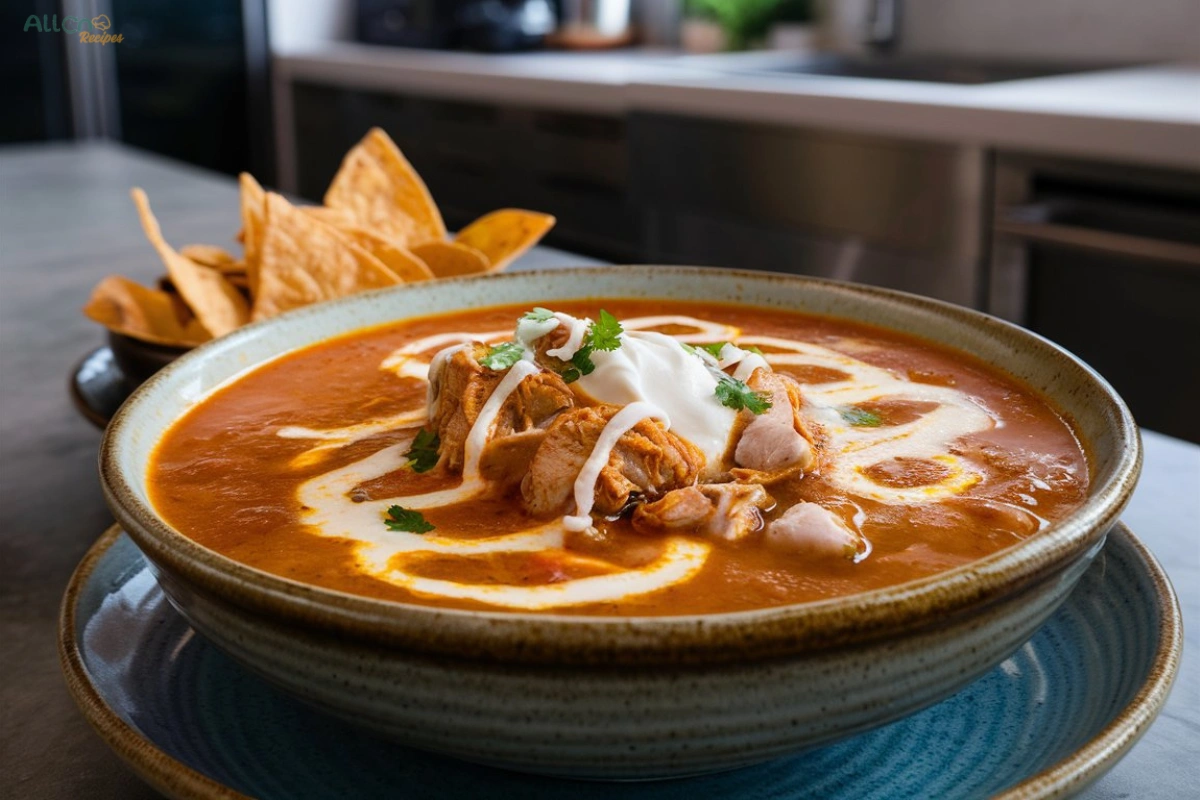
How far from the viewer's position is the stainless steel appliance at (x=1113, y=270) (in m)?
2.93

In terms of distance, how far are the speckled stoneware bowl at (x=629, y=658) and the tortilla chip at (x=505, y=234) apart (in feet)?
3.74

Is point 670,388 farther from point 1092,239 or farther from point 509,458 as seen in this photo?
point 1092,239

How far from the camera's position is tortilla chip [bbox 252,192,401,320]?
5.48 ft

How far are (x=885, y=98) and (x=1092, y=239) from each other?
2.47 ft

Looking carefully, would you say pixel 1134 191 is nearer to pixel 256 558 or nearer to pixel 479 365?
pixel 479 365

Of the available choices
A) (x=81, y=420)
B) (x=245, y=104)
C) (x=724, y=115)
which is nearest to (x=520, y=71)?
(x=724, y=115)

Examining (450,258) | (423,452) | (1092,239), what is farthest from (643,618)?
(1092,239)

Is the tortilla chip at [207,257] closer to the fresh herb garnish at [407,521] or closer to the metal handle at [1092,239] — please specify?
the fresh herb garnish at [407,521]

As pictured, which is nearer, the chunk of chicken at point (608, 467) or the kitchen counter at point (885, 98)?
the chunk of chicken at point (608, 467)

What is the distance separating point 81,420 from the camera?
172cm

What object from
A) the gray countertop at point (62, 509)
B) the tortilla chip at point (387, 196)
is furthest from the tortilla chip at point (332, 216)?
the gray countertop at point (62, 509)

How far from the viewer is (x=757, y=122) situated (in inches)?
152

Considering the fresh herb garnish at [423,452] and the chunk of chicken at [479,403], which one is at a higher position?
the chunk of chicken at [479,403]

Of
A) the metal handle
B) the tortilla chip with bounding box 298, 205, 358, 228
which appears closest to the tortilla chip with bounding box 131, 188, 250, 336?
the tortilla chip with bounding box 298, 205, 358, 228
